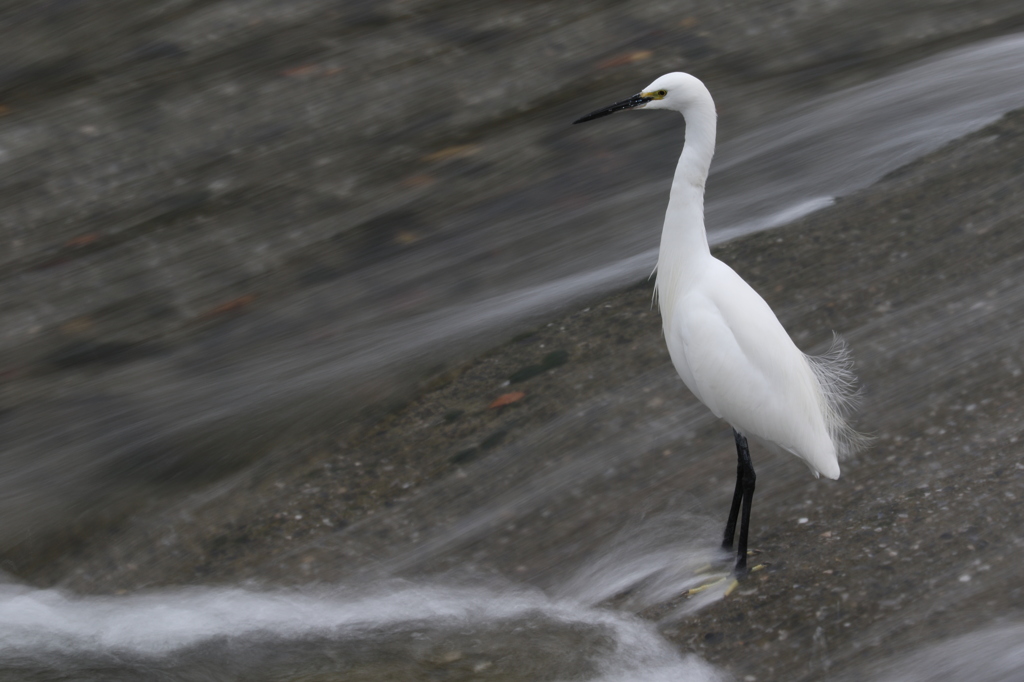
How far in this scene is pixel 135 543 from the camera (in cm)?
431

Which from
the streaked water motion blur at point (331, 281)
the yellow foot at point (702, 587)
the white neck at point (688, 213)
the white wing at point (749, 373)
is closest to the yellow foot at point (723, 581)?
the yellow foot at point (702, 587)

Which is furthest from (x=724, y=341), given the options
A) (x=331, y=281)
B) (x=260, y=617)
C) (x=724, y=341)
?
(x=331, y=281)

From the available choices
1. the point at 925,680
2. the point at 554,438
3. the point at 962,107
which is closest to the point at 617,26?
the point at 962,107

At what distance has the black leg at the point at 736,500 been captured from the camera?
3.66 m

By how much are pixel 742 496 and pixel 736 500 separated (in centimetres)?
8

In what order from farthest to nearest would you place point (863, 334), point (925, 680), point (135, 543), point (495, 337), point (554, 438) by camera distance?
point (495, 337)
point (863, 334)
point (554, 438)
point (135, 543)
point (925, 680)

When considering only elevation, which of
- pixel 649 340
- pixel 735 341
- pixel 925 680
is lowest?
pixel 925 680

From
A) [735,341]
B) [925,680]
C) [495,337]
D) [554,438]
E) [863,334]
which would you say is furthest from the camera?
[495,337]

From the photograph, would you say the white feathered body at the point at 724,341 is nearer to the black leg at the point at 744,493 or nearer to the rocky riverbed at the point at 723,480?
the black leg at the point at 744,493

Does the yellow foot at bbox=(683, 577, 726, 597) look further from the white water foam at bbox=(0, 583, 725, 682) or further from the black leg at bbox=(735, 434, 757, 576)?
the white water foam at bbox=(0, 583, 725, 682)

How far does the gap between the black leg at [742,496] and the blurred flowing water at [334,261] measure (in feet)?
0.55

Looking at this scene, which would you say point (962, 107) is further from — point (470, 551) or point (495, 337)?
point (470, 551)

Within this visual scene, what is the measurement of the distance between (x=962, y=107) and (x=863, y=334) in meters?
2.36

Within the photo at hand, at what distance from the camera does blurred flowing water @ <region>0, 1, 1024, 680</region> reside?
3.78 meters
